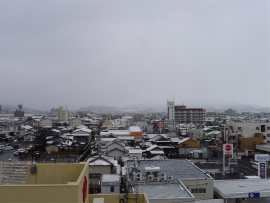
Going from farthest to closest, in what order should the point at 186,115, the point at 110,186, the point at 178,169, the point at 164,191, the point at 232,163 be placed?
the point at 186,115 → the point at 232,163 → the point at 178,169 → the point at 110,186 → the point at 164,191

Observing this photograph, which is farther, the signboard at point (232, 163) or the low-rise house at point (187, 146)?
the low-rise house at point (187, 146)

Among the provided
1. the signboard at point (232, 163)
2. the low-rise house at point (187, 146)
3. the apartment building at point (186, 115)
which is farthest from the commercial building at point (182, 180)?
the apartment building at point (186, 115)

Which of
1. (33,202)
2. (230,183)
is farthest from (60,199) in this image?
(230,183)

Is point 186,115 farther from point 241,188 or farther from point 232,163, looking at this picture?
point 241,188

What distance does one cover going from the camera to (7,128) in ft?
70.0

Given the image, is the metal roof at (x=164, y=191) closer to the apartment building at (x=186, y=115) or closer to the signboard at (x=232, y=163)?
the signboard at (x=232, y=163)

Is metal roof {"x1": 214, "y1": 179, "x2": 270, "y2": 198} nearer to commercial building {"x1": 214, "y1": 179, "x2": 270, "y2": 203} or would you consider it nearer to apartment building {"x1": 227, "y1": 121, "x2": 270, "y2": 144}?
commercial building {"x1": 214, "y1": 179, "x2": 270, "y2": 203}

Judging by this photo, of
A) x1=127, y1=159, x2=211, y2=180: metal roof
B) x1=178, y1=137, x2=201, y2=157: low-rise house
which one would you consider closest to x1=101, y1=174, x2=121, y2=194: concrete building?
x1=127, y1=159, x2=211, y2=180: metal roof

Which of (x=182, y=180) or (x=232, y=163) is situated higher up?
(x=182, y=180)

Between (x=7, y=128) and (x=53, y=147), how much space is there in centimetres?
1199

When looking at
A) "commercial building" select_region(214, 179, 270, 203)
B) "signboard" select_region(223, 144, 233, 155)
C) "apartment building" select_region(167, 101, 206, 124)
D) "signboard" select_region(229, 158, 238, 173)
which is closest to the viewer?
"commercial building" select_region(214, 179, 270, 203)

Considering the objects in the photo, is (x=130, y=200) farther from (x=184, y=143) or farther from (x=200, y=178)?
(x=184, y=143)

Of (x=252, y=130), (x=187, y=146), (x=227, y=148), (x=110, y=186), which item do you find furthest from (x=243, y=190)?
(x=252, y=130)

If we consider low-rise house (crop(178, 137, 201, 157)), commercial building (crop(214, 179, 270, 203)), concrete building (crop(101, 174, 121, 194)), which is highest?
commercial building (crop(214, 179, 270, 203))
